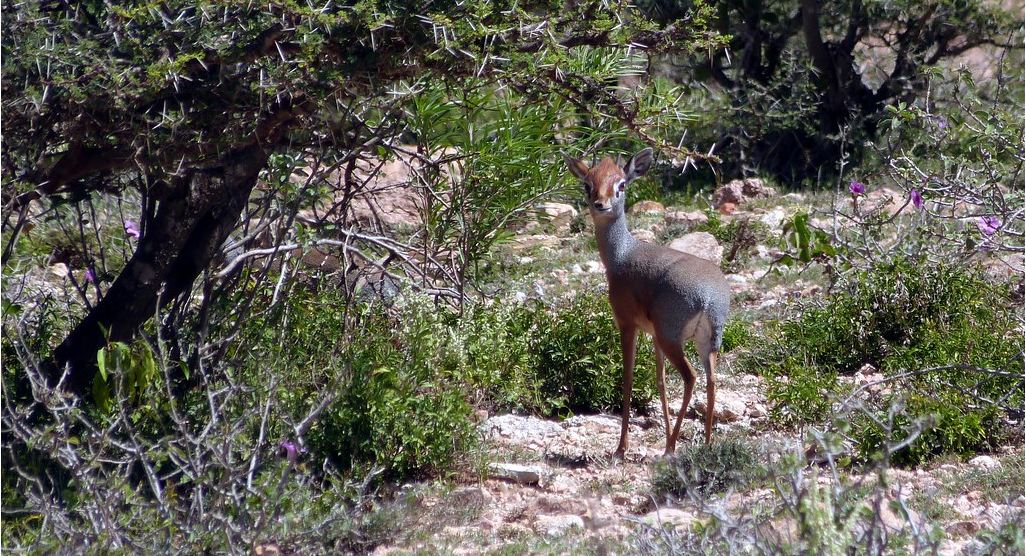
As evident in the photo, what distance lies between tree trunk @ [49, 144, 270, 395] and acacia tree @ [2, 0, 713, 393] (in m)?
Answer: 0.02

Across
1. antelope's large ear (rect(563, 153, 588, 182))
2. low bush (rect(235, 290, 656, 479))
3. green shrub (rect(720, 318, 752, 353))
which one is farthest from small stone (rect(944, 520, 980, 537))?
green shrub (rect(720, 318, 752, 353))

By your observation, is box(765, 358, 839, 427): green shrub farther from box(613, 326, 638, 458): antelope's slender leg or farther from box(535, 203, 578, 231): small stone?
box(535, 203, 578, 231): small stone

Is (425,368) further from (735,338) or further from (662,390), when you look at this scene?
(735,338)

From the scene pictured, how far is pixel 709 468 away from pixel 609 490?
494mm

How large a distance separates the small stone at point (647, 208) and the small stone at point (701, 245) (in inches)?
61.8

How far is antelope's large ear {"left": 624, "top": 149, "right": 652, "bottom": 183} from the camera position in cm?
623

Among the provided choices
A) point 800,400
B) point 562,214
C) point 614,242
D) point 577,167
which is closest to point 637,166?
point 577,167

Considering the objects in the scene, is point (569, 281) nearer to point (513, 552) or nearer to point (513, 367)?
point (513, 367)

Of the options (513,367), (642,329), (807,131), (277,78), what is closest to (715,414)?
(642,329)

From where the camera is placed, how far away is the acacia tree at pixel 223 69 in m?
4.45

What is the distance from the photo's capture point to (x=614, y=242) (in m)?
6.23

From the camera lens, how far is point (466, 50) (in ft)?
15.0

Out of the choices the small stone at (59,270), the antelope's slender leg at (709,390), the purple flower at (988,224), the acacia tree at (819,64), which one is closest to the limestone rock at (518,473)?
the antelope's slender leg at (709,390)

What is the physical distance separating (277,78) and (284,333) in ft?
5.20
